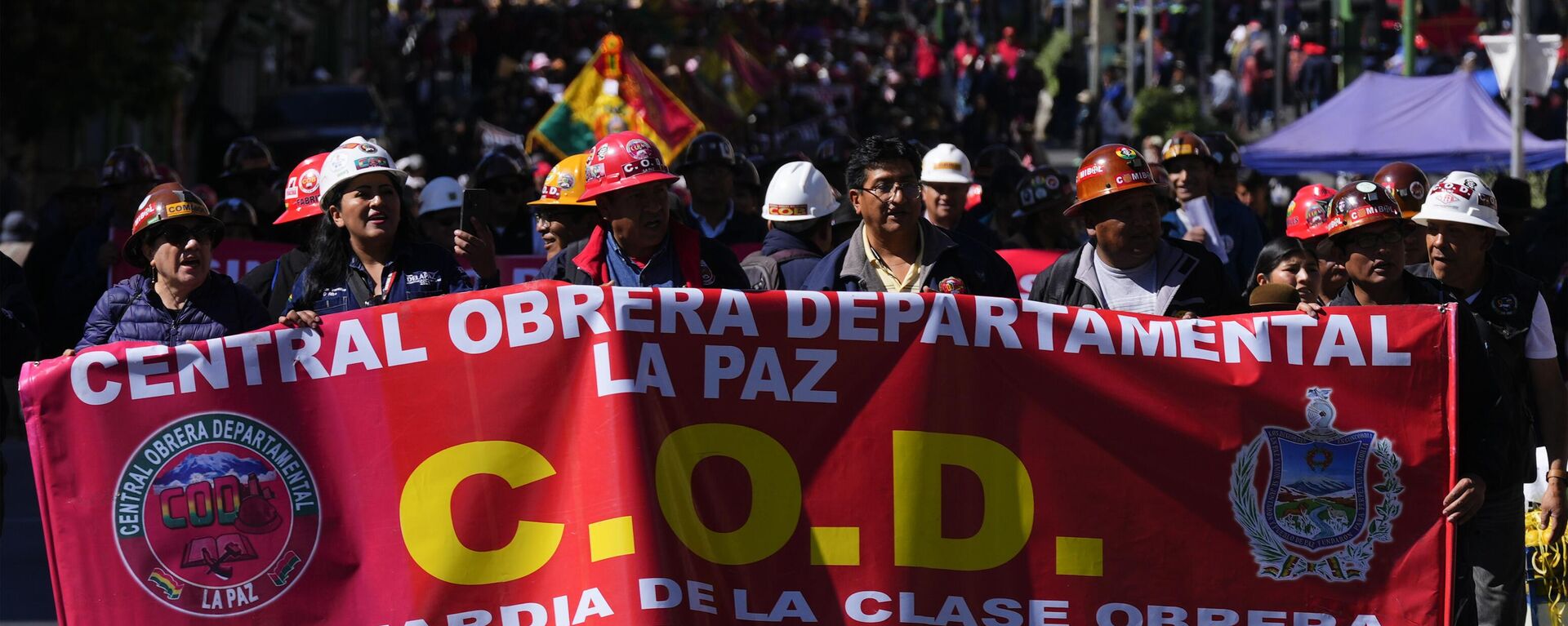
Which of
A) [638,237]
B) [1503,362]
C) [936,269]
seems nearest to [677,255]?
[638,237]

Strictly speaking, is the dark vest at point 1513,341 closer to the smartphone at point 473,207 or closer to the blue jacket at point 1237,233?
the smartphone at point 473,207

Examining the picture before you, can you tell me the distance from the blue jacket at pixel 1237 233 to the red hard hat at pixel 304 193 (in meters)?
4.07

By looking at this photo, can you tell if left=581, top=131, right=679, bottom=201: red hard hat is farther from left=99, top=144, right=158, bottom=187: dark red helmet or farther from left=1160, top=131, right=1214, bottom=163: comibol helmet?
left=99, top=144, right=158, bottom=187: dark red helmet

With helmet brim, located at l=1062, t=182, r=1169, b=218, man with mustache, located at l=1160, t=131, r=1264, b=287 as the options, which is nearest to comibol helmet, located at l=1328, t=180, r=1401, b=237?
helmet brim, located at l=1062, t=182, r=1169, b=218

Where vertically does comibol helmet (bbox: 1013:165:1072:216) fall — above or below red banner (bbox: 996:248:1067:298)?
above

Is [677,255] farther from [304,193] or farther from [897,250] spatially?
[304,193]

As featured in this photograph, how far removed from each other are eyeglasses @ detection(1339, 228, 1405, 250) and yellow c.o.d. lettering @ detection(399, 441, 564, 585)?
235 cm

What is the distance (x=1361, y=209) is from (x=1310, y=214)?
54 cm

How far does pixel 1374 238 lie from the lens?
6.15 metres

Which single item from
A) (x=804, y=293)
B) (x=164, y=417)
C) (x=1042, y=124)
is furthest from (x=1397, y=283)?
(x=1042, y=124)

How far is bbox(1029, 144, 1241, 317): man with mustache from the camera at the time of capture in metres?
6.54

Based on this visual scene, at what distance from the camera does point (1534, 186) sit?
18703 mm

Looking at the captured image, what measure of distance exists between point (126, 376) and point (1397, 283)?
139 inches

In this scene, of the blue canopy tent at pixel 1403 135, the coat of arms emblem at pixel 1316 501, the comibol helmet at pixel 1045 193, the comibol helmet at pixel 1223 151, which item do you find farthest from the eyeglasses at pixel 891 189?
the blue canopy tent at pixel 1403 135
